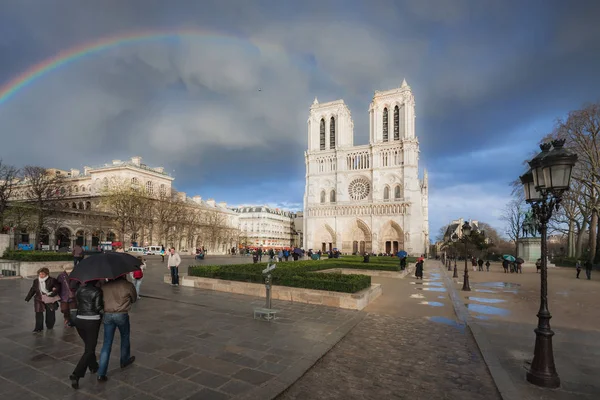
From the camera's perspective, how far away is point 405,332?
8.03 metres

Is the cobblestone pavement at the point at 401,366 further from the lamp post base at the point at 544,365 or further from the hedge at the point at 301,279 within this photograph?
the hedge at the point at 301,279

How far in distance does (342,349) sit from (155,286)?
33.4 ft

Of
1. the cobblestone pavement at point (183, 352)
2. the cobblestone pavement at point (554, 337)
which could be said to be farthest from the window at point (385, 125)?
the cobblestone pavement at point (183, 352)

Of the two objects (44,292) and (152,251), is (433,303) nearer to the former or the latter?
→ (44,292)

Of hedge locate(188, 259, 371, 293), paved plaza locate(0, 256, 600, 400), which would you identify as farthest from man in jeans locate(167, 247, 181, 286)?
paved plaza locate(0, 256, 600, 400)

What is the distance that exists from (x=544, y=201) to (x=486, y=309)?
6.97m

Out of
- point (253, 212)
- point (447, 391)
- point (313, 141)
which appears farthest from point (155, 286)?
point (253, 212)

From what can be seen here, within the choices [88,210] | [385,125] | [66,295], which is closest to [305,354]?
[66,295]

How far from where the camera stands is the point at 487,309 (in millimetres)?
11297

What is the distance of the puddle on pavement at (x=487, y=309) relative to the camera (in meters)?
10.6

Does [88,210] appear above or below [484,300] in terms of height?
above

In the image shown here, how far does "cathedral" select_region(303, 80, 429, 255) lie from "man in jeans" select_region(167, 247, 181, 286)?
2177 inches

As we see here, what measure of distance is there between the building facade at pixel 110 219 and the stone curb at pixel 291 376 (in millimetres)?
35444

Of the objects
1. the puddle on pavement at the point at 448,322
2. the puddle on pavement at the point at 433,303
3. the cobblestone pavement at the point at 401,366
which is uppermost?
the cobblestone pavement at the point at 401,366
